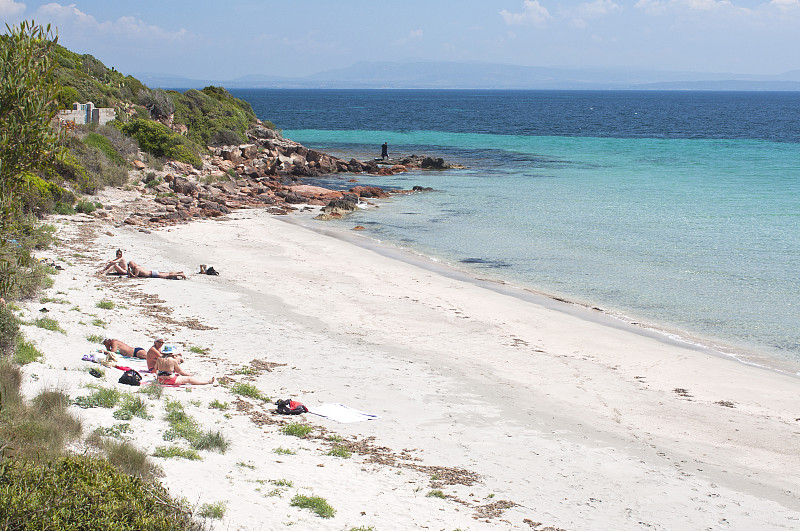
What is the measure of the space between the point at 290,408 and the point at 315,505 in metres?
3.13

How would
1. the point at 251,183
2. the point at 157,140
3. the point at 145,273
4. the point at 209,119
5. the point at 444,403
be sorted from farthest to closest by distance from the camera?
the point at 209,119 → the point at 251,183 → the point at 157,140 → the point at 145,273 → the point at 444,403

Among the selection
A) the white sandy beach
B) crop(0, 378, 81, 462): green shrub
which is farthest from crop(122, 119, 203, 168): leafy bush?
crop(0, 378, 81, 462): green shrub

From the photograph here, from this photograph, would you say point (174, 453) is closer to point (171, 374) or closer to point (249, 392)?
point (249, 392)

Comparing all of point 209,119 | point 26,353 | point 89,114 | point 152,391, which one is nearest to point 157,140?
point 89,114

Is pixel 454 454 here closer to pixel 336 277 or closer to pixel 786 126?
pixel 336 277

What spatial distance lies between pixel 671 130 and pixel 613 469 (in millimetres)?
90060

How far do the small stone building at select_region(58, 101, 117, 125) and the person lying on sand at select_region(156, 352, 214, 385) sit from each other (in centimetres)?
2375

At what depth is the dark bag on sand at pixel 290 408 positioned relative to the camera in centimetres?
1005

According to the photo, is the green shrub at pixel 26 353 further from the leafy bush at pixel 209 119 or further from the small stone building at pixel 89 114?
the leafy bush at pixel 209 119

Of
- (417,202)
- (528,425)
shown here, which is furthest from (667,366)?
(417,202)

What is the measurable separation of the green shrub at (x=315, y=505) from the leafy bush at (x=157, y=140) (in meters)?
30.4

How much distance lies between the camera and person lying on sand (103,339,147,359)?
11.4 metres

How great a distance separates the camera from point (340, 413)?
10.2m

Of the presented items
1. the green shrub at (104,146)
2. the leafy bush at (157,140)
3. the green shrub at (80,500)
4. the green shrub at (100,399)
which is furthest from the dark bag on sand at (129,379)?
the leafy bush at (157,140)
